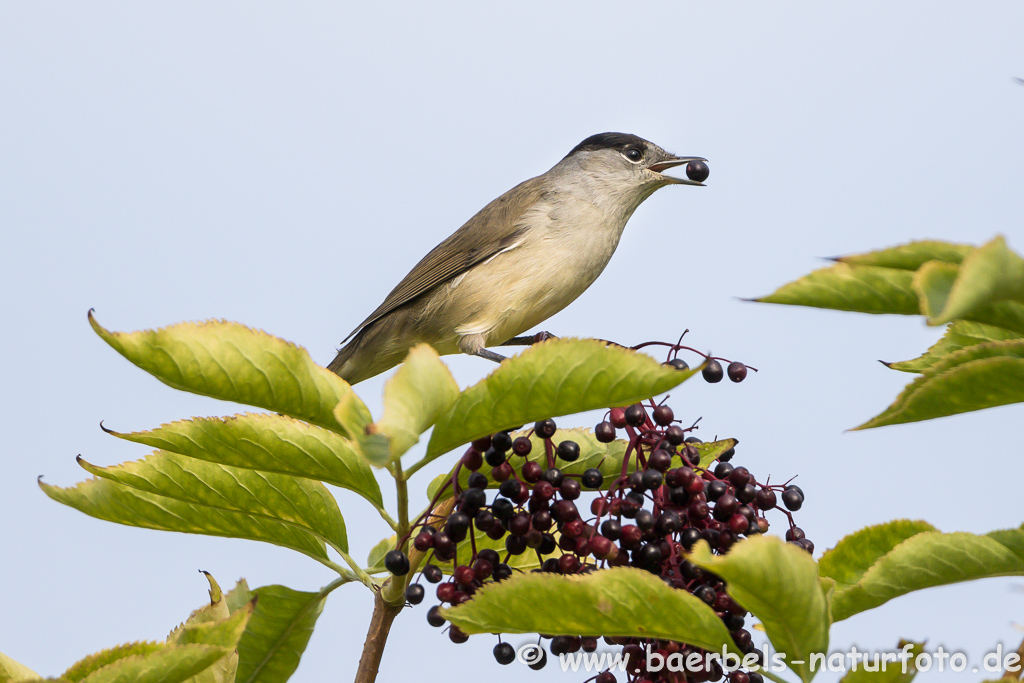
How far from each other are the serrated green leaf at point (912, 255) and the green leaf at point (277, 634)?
1.80 metres

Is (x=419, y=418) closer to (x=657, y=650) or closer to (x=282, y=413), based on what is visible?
(x=282, y=413)

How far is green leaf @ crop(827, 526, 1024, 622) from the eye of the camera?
1.98 metres

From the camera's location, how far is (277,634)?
2.74m

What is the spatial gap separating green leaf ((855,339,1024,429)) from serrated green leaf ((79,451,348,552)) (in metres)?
1.44

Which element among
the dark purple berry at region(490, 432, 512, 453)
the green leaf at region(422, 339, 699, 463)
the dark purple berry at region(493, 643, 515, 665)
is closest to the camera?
the green leaf at region(422, 339, 699, 463)

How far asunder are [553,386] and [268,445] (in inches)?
29.5

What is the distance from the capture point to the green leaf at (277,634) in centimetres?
270

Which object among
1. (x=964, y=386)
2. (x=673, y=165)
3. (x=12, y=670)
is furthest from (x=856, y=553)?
(x=673, y=165)

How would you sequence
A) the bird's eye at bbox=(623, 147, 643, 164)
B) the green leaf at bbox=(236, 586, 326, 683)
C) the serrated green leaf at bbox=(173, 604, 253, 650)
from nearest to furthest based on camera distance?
the serrated green leaf at bbox=(173, 604, 253, 650), the green leaf at bbox=(236, 586, 326, 683), the bird's eye at bbox=(623, 147, 643, 164)

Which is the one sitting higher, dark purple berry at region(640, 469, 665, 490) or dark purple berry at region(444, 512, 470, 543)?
dark purple berry at region(640, 469, 665, 490)

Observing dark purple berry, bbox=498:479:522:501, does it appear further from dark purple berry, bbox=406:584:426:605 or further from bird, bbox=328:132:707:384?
bird, bbox=328:132:707:384

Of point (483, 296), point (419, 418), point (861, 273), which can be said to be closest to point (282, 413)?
point (419, 418)

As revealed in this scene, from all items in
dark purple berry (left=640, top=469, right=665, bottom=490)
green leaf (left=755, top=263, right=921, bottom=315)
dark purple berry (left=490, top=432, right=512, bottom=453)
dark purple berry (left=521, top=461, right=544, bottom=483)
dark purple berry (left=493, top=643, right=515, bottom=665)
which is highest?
green leaf (left=755, top=263, right=921, bottom=315)

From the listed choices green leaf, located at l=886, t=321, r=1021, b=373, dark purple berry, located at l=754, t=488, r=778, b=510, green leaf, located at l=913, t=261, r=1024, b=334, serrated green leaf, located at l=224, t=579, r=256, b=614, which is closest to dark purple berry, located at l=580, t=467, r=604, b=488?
dark purple berry, located at l=754, t=488, r=778, b=510
